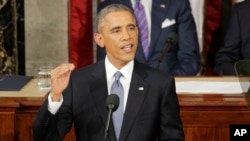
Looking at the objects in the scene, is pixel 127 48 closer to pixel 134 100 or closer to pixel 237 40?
pixel 134 100

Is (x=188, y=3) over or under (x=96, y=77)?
over

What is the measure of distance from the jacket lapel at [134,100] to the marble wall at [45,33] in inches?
90.5

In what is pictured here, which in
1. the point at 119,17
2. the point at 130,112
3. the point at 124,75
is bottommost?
the point at 130,112

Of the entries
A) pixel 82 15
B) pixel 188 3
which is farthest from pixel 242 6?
pixel 82 15

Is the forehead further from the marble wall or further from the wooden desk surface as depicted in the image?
the marble wall

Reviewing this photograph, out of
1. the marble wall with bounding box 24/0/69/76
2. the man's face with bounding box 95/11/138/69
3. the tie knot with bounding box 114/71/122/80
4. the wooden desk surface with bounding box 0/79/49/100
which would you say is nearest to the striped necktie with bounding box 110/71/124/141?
the tie knot with bounding box 114/71/122/80

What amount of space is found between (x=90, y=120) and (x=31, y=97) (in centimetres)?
50

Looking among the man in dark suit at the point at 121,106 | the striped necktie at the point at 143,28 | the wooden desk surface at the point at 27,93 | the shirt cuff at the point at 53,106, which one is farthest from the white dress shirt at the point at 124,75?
the striped necktie at the point at 143,28

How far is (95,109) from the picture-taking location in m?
2.23

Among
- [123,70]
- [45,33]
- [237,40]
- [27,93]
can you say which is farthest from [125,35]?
[45,33]

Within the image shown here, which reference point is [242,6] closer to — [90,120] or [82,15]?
[82,15]

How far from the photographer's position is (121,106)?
7.33ft

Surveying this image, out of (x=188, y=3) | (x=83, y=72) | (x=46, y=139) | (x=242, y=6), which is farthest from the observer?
(x=188, y=3)

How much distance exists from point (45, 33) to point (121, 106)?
2385 mm
